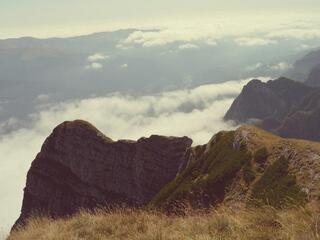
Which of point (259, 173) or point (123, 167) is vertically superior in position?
point (259, 173)

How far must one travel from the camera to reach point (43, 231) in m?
16.4

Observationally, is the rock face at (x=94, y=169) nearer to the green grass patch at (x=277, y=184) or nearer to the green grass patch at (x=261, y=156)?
the green grass patch at (x=261, y=156)

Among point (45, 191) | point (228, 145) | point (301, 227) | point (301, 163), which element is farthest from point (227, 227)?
point (45, 191)

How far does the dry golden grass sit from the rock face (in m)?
107

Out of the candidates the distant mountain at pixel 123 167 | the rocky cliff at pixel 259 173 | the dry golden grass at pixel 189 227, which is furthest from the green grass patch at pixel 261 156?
the dry golden grass at pixel 189 227

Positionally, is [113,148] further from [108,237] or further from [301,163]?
[108,237]

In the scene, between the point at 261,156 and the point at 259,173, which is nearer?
the point at 259,173

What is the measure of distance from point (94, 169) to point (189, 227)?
131 m

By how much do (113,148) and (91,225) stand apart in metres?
123

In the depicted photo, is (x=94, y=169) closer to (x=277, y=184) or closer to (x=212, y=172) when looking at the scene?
(x=212, y=172)

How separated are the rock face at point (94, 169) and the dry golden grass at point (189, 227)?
107 meters

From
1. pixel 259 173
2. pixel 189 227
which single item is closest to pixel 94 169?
pixel 259 173

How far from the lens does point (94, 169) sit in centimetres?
14275

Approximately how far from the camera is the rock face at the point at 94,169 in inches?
5022
